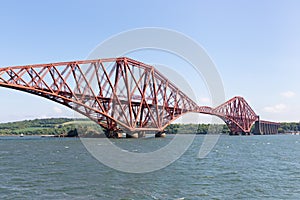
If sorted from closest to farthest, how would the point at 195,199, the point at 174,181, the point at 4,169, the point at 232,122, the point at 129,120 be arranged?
the point at 195,199 → the point at 174,181 → the point at 4,169 → the point at 129,120 → the point at 232,122

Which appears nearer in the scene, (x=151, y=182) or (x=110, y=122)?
(x=151, y=182)

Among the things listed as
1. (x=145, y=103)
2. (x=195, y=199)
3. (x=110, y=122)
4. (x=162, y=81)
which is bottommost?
(x=195, y=199)

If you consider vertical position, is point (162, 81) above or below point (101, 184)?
above

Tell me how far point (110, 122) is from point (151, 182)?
6510 centimetres

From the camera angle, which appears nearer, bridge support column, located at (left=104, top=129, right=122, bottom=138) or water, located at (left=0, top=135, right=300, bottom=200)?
water, located at (left=0, top=135, right=300, bottom=200)

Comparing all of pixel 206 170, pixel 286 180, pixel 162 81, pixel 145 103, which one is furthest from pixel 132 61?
pixel 286 180

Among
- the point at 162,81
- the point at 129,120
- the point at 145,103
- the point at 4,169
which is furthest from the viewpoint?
the point at 162,81

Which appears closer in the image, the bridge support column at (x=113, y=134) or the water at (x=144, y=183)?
the water at (x=144, y=183)

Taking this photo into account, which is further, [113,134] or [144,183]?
[113,134]

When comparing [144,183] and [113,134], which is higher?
[113,134]

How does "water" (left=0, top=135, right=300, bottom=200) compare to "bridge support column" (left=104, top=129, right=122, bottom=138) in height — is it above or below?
below

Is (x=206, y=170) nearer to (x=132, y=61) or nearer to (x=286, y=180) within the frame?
(x=286, y=180)

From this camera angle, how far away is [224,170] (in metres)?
27.9

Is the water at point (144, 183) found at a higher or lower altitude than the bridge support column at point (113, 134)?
lower
